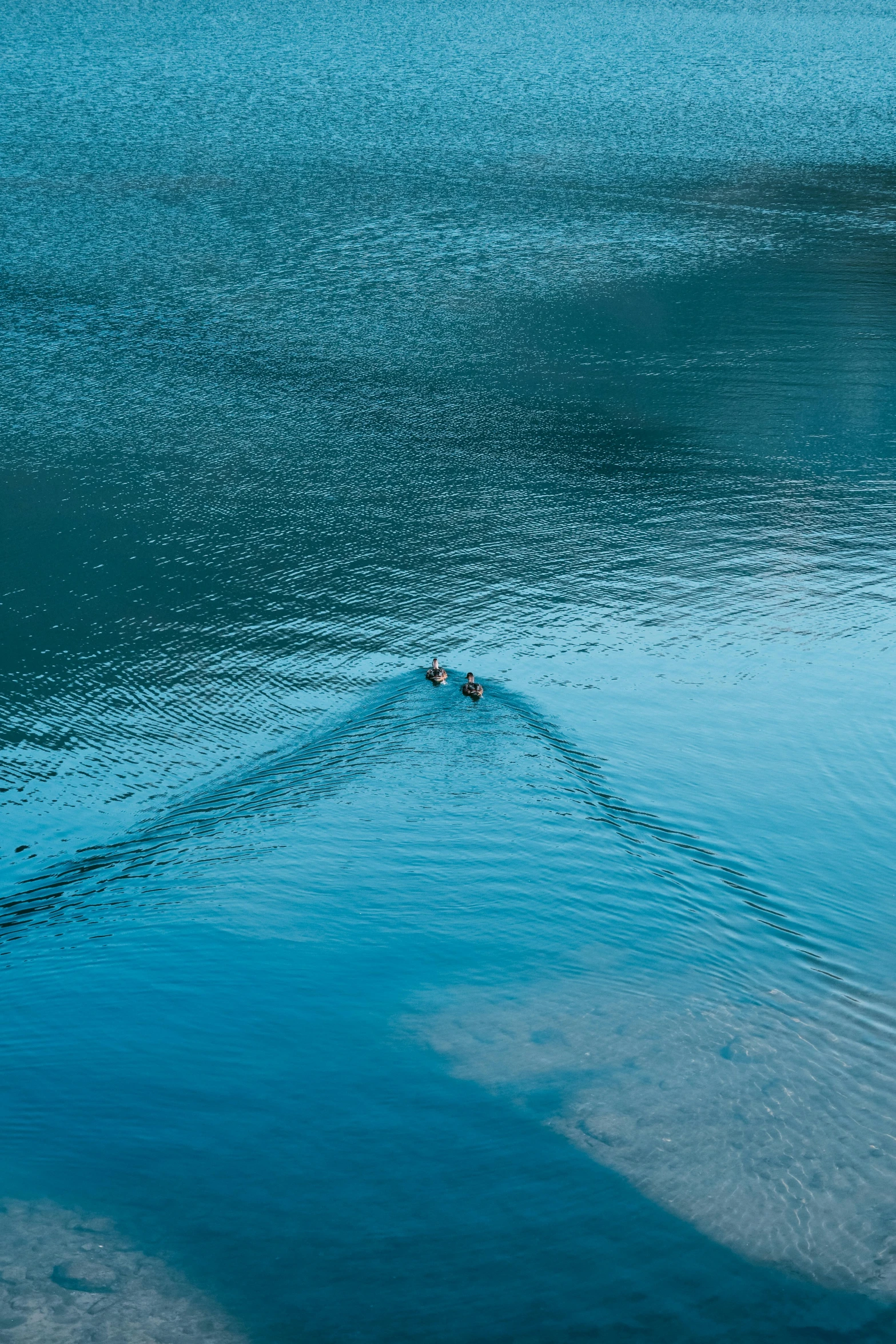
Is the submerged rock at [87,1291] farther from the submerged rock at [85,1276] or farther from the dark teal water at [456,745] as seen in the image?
the dark teal water at [456,745]

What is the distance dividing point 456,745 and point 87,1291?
613 centimetres

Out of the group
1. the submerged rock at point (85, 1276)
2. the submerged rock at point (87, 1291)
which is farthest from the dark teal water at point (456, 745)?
the submerged rock at point (85, 1276)

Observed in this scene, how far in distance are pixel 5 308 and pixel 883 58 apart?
98.1 ft

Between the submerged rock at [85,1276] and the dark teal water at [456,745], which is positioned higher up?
the dark teal water at [456,745]

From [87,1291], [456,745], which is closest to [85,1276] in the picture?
[87,1291]

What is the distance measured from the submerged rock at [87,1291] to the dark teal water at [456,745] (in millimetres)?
213

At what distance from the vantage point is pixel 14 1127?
841 cm

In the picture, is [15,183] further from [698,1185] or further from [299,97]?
[698,1185]

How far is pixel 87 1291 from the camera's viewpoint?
24.1ft

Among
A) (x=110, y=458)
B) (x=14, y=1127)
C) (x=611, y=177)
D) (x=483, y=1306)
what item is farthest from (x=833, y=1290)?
(x=611, y=177)

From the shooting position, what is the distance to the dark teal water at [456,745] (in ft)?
26.4

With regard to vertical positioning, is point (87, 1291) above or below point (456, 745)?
below

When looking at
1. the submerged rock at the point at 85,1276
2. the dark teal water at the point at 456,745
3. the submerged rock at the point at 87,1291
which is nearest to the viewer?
the submerged rock at the point at 87,1291

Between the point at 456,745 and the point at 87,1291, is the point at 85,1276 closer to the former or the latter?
the point at 87,1291
